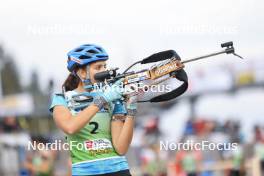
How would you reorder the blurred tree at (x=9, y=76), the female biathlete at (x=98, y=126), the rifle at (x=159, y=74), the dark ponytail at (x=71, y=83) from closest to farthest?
the female biathlete at (x=98, y=126), the rifle at (x=159, y=74), the dark ponytail at (x=71, y=83), the blurred tree at (x=9, y=76)

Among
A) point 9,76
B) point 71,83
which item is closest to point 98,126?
point 71,83

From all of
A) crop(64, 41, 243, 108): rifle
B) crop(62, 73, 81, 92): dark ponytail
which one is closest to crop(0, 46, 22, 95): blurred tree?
crop(62, 73, 81, 92): dark ponytail

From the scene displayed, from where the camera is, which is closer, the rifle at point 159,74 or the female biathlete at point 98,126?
the female biathlete at point 98,126

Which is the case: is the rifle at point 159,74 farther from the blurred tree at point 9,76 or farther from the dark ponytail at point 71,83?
the blurred tree at point 9,76

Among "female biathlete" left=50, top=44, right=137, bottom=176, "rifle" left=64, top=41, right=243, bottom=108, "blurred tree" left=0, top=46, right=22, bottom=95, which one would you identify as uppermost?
"rifle" left=64, top=41, right=243, bottom=108

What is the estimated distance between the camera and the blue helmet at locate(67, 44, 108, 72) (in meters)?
3.80

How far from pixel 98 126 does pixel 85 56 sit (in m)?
0.37

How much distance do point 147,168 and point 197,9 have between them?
2046 millimetres

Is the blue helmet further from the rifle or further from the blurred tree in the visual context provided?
the blurred tree

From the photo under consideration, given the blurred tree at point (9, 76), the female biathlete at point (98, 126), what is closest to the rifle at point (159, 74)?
the female biathlete at point (98, 126)

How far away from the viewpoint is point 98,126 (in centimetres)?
372

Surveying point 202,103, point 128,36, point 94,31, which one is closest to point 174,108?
point 202,103

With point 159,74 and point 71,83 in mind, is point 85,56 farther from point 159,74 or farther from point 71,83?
point 159,74

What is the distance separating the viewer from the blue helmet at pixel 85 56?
3.80 metres
